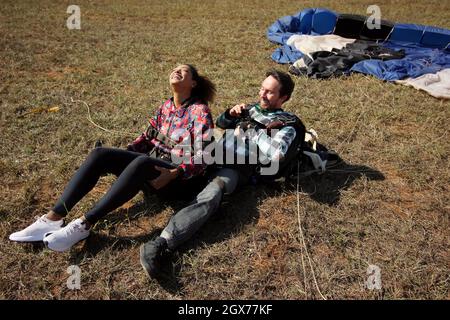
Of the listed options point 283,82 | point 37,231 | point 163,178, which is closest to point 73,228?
point 37,231

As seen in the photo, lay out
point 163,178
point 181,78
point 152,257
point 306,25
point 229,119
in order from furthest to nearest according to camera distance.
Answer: point 306,25 → point 229,119 → point 181,78 → point 163,178 → point 152,257

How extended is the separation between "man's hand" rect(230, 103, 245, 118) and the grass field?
801 mm

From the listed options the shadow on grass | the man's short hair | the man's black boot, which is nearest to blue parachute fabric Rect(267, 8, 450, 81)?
the shadow on grass

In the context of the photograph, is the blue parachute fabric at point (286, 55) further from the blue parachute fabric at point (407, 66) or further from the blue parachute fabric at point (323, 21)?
the blue parachute fabric at point (323, 21)

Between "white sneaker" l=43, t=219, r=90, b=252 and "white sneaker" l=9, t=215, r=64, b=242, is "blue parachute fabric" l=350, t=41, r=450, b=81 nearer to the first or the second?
"white sneaker" l=43, t=219, r=90, b=252

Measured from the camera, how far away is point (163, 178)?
3010 millimetres

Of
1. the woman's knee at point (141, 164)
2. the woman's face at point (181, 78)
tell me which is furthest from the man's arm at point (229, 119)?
the woman's knee at point (141, 164)

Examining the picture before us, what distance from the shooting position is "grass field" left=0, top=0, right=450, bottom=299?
2732mm

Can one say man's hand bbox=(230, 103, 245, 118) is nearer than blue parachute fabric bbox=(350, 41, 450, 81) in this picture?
Yes

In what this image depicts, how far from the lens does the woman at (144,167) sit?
9.18 feet

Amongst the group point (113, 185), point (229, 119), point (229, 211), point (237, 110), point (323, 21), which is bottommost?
point (229, 211)

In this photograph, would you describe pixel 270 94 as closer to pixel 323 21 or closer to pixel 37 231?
pixel 37 231

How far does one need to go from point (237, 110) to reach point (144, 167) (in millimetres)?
1250

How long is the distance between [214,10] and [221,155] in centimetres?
1134
